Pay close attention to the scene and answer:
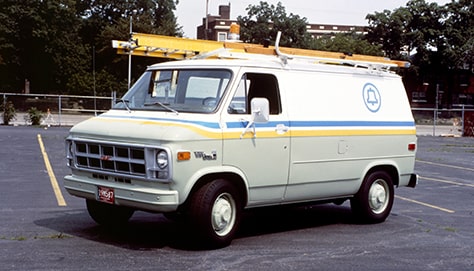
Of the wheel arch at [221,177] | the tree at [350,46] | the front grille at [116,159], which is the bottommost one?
the wheel arch at [221,177]

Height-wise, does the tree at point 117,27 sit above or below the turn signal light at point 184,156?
above

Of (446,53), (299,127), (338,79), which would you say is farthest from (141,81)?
(446,53)

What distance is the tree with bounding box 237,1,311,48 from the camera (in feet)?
246

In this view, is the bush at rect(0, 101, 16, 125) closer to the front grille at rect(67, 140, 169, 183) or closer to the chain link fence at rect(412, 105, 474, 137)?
the chain link fence at rect(412, 105, 474, 137)

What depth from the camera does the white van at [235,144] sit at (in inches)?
300

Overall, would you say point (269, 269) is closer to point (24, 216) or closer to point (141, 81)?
point (141, 81)

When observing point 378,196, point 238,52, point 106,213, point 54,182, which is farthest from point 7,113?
point 378,196

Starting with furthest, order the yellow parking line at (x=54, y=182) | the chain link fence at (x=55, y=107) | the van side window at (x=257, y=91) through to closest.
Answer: the chain link fence at (x=55, y=107), the yellow parking line at (x=54, y=182), the van side window at (x=257, y=91)

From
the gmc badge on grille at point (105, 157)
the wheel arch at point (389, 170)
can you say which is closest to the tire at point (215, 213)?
the gmc badge on grille at point (105, 157)

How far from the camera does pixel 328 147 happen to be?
9.30 m

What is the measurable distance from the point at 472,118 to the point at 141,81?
32877mm

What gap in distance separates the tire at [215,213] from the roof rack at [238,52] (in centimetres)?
201

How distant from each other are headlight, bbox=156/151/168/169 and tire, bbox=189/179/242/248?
1.81ft

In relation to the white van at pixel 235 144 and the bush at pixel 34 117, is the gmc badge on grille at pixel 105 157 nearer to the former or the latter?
the white van at pixel 235 144
